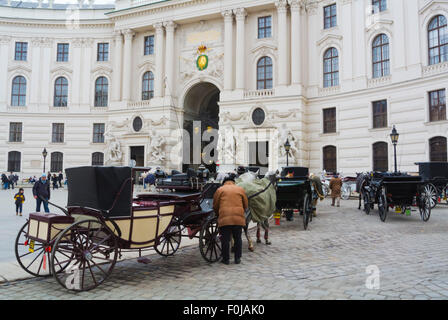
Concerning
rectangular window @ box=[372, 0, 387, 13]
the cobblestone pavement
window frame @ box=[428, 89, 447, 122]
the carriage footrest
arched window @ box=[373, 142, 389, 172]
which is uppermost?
rectangular window @ box=[372, 0, 387, 13]

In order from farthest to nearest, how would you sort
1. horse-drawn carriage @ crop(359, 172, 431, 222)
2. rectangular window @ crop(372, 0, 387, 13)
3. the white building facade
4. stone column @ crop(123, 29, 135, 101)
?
1. stone column @ crop(123, 29, 135, 101)
2. rectangular window @ crop(372, 0, 387, 13)
3. the white building facade
4. horse-drawn carriage @ crop(359, 172, 431, 222)

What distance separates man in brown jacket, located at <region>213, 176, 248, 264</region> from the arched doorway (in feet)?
96.8

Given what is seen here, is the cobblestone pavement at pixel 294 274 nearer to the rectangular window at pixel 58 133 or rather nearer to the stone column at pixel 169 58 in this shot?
the stone column at pixel 169 58

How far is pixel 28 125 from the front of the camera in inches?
1603

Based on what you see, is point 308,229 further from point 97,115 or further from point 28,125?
point 28,125

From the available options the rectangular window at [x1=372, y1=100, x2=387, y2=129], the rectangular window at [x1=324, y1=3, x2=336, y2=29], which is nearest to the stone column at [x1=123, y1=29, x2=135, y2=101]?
the rectangular window at [x1=324, y1=3, x2=336, y2=29]

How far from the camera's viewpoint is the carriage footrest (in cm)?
550

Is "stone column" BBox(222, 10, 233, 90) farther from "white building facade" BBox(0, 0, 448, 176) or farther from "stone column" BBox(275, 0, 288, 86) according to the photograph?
"stone column" BBox(275, 0, 288, 86)

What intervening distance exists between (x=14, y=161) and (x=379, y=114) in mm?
38206

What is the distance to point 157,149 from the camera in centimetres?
3500

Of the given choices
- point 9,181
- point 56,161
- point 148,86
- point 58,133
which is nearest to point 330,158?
point 148,86

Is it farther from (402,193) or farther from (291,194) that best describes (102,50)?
(402,193)

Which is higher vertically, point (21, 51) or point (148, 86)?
point (21, 51)
